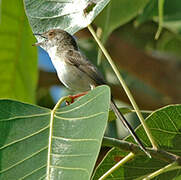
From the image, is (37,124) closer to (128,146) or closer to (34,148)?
(34,148)

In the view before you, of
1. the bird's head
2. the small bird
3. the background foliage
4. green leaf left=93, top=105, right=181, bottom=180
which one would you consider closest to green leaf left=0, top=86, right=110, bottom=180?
the background foliage

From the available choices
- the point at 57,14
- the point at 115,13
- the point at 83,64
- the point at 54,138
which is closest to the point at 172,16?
the point at 115,13

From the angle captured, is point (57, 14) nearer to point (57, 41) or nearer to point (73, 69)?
point (73, 69)

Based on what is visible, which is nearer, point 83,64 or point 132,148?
point 132,148

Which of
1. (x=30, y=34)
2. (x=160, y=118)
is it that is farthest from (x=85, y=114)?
(x=30, y=34)

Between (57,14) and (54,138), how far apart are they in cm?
88

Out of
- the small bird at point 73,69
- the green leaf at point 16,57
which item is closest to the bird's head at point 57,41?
the small bird at point 73,69

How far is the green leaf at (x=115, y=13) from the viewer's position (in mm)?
3666

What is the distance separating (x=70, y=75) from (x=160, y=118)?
1060 millimetres

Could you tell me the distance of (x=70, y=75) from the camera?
11.2ft

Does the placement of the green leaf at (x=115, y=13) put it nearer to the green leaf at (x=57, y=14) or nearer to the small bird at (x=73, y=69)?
the small bird at (x=73, y=69)

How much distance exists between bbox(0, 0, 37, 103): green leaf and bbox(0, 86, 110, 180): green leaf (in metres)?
1.91

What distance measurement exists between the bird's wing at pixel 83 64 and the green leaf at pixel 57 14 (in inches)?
20.8

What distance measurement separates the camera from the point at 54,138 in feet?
7.16
